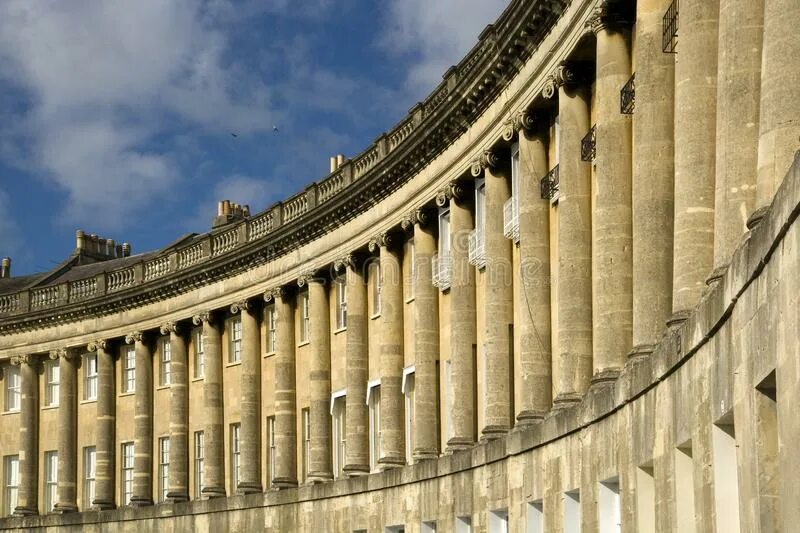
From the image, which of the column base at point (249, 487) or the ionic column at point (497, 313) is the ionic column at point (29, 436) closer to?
the column base at point (249, 487)

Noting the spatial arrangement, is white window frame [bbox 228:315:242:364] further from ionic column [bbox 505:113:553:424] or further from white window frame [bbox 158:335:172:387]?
ionic column [bbox 505:113:553:424]

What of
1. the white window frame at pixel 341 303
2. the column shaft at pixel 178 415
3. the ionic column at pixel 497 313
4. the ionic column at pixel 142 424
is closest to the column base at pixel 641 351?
the ionic column at pixel 497 313

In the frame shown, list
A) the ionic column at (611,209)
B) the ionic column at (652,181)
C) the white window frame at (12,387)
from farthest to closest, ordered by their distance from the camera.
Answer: the white window frame at (12,387), the ionic column at (611,209), the ionic column at (652,181)

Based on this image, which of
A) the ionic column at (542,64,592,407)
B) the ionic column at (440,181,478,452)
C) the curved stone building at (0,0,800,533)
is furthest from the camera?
the ionic column at (440,181,478,452)

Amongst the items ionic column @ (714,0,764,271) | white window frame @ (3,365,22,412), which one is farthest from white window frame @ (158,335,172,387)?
ionic column @ (714,0,764,271)

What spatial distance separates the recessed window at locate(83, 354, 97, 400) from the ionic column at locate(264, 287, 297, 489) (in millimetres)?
12352

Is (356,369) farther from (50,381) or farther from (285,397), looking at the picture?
(50,381)

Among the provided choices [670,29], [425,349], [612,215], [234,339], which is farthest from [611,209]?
[234,339]

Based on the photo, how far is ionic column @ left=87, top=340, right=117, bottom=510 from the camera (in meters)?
62.6

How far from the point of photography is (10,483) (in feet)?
222

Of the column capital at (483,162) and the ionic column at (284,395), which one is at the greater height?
the column capital at (483,162)

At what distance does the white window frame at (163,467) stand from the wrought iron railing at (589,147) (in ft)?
104

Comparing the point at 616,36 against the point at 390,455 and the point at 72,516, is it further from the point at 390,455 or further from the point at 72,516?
the point at 72,516

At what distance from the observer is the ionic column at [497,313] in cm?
3778
